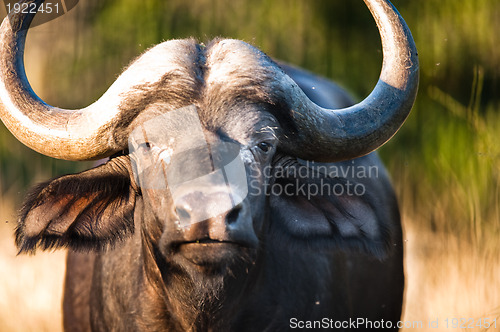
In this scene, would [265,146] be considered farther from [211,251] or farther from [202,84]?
[211,251]

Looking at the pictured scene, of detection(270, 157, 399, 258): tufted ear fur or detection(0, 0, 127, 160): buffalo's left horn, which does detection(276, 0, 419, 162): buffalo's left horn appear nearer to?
detection(270, 157, 399, 258): tufted ear fur

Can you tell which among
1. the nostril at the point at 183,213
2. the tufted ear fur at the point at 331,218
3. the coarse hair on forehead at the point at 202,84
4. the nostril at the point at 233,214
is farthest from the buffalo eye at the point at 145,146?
the tufted ear fur at the point at 331,218

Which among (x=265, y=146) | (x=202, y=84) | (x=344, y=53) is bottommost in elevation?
(x=265, y=146)

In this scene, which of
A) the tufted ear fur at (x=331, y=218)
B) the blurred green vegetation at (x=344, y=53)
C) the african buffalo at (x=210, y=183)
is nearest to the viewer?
the african buffalo at (x=210, y=183)

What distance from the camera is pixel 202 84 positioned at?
265 cm

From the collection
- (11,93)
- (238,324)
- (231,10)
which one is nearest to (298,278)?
(238,324)

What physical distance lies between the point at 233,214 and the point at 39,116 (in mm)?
1015

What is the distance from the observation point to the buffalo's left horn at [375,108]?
271cm

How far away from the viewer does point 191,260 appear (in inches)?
96.5

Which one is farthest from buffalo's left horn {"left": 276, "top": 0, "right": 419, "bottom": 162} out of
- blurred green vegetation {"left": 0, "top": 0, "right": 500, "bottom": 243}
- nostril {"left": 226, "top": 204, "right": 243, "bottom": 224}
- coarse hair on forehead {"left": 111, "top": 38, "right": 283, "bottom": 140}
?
blurred green vegetation {"left": 0, "top": 0, "right": 500, "bottom": 243}

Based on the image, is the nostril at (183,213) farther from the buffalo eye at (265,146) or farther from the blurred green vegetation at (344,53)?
the blurred green vegetation at (344,53)

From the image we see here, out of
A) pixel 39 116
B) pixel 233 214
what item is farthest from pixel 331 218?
pixel 39 116

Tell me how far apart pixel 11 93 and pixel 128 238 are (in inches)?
36.1

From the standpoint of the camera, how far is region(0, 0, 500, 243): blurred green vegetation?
6359mm
